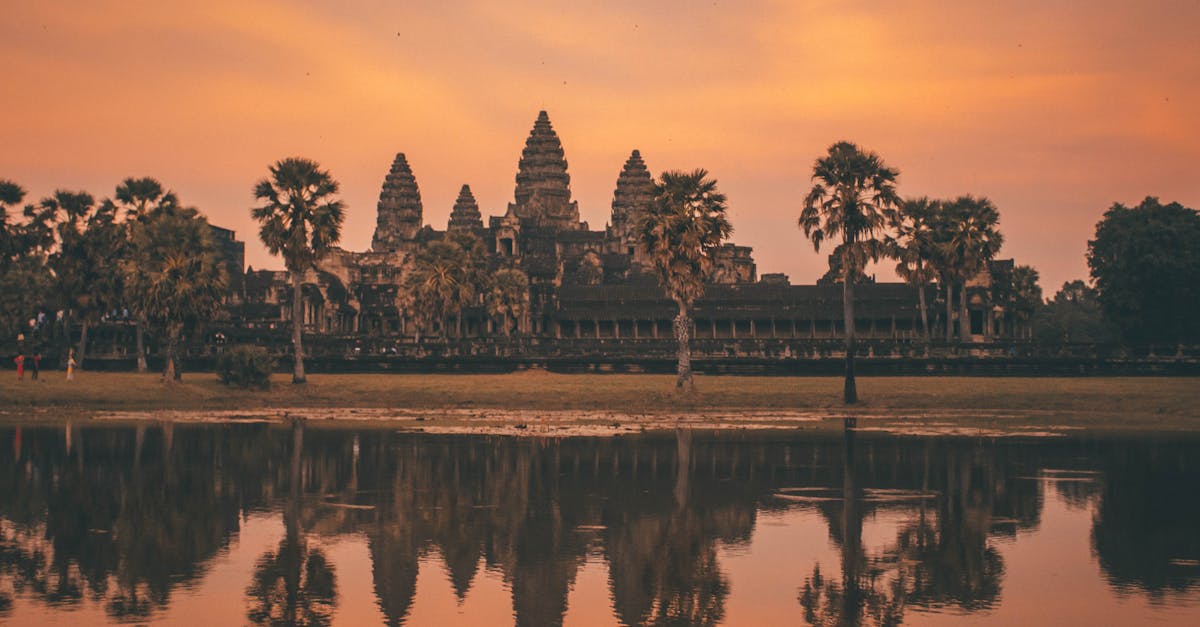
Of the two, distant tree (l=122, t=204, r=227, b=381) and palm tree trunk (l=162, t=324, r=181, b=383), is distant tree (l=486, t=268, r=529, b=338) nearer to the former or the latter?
distant tree (l=122, t=204, r=227, b=381)

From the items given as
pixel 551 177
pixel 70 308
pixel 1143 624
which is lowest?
pixel 1143 624

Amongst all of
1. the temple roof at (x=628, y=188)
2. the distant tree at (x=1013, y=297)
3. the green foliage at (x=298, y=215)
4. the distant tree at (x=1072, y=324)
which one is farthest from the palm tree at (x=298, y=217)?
the temple roof at (x=628, y=188)

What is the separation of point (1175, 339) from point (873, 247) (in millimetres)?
48398

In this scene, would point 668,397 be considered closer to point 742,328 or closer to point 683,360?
point 683,360

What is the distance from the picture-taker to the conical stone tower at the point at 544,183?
18762 cm

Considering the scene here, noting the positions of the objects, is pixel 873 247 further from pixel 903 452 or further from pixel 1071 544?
pixel 1071 544

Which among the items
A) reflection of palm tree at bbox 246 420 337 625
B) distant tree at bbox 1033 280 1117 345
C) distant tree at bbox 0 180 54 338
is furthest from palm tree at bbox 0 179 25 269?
distant tree at bbox 1033 280 1117 345

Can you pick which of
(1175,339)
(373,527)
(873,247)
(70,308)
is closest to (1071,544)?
(373,527)

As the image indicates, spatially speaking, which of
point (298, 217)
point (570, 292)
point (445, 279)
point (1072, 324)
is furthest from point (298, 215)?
point (1072, 324)

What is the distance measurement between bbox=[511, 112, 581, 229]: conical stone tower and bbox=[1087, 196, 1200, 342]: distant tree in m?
89.8

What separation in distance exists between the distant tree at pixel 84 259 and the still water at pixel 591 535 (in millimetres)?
42885

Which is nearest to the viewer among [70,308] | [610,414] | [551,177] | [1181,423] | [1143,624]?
[1143,624]

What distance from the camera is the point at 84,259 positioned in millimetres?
82625

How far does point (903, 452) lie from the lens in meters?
40.4
